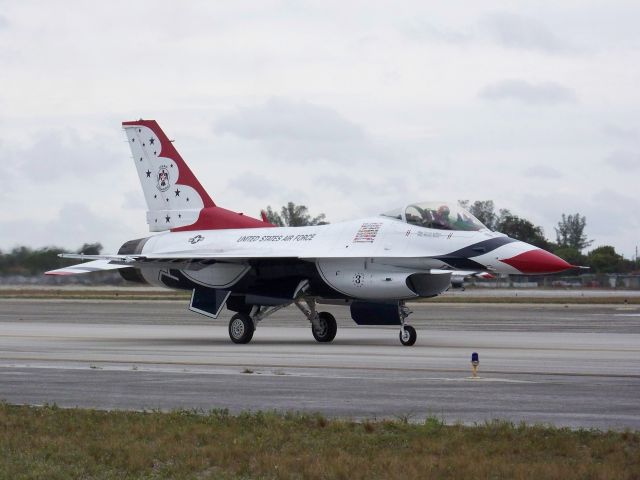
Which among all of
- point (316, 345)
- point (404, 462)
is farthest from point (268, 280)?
point (404, 462)

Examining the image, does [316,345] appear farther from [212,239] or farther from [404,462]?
[404,462]

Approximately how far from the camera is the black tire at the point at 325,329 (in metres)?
27.2

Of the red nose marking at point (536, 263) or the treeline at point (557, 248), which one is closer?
the red nose marking at point (536, 263)

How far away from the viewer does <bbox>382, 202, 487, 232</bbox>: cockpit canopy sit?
974 inches

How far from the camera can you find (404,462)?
31.7ft

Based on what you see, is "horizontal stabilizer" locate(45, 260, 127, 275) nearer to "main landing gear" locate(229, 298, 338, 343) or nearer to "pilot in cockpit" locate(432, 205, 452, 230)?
"main landing gear" locate(229, 298, 338, 343)

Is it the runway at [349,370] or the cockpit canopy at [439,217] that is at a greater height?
the cockpit canopy at [439,217]

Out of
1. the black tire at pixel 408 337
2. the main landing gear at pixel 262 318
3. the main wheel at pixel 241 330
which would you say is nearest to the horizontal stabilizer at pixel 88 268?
the main landing gear at pixel 262 318

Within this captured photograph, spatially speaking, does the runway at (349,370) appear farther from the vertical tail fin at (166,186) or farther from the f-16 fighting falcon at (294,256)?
the vertical tail fin at (166,186)

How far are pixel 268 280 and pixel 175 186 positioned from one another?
15.7 ft

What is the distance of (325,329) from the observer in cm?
2720

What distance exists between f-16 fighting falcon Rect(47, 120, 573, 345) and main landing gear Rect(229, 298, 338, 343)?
0.02m

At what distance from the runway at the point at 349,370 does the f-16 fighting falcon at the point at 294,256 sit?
1.05m

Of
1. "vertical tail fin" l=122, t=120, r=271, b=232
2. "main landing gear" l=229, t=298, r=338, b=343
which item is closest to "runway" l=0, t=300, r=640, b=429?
"main landing gear" l=229, t=298, r=338, b=343
